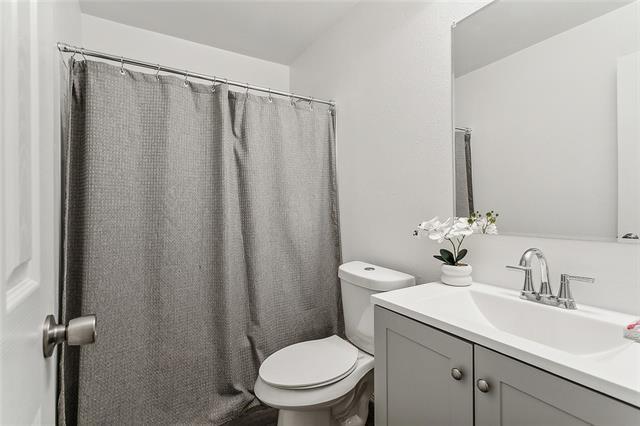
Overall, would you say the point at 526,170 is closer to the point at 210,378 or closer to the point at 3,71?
the point at 3,71

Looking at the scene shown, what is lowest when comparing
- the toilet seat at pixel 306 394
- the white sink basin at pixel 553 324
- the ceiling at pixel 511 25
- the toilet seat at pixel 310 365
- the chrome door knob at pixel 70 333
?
the toilet seat at pixel 306 394

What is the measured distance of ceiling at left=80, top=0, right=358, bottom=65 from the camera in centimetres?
181

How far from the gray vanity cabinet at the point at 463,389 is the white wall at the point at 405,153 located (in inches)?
17.8

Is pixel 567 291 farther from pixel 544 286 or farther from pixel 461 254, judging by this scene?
pixel 461 254

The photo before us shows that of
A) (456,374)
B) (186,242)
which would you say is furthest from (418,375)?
(186,242)

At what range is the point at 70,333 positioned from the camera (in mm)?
505

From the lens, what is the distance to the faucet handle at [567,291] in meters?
0.93

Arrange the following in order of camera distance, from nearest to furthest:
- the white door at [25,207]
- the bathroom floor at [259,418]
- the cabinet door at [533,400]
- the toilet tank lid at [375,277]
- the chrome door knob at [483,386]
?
the white door at [25,207], the cabinet door at [533,400], the chrome door knob at [483,386], the toilet tank lid at [375,277], the bathroom floor at [259,418]

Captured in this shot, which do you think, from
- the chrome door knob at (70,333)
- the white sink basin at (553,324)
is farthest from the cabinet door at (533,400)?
the chrome door knob at (70,333)

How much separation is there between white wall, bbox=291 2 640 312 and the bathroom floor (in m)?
0.84

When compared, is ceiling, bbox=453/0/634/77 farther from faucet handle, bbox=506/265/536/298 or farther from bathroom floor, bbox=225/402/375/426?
bathroom floor, bbox=225/402/375/426

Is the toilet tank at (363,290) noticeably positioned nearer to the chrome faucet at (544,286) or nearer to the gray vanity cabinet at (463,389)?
the gray vanity cabinet at (463,389)

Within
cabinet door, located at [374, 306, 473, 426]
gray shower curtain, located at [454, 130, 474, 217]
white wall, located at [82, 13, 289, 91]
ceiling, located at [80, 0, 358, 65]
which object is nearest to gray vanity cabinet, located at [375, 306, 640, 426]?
cabinet door, located at [374, 306, 473, 426]

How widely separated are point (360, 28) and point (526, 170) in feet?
4.11
